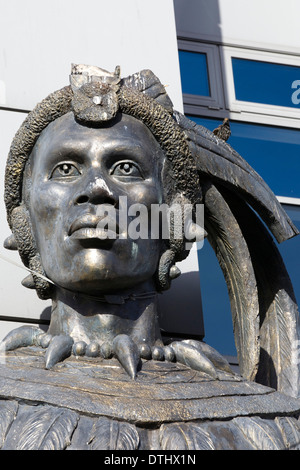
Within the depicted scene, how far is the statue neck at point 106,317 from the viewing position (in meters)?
3.97

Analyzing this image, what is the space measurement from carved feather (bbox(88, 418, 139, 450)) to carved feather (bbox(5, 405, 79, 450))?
71 mm

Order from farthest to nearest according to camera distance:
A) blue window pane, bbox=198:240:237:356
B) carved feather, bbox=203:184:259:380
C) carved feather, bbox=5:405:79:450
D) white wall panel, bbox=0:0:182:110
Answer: blue window pane, bbox=198:240:237:356 → white wall panel, bbox=0:0:182:110 → carved feather, bbox=203:184:259:380 → carved feather, bbox=5:405:79:450

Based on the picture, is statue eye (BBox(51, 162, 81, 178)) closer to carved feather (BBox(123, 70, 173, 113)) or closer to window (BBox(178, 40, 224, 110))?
carved feather (BBox(123, 70, 173, 113))

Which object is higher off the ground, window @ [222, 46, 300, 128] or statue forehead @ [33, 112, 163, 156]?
window @ [222, 46, 300, 128]

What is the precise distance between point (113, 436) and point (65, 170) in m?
1.06

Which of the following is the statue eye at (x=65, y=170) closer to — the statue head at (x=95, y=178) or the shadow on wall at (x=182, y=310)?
the statue head at (x=95, y=178)

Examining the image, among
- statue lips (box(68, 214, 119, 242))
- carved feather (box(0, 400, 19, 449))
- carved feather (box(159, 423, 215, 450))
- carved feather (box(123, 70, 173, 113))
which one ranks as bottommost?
carved feather (box(159, 423, 215, 450))

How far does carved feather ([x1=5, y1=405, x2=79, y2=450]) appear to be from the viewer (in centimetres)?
335

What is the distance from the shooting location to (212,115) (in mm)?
6078

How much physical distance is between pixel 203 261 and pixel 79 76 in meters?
1.66

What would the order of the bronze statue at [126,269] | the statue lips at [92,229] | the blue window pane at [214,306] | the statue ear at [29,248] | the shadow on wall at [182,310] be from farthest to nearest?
the blue window pane at [214,306]
the shadow on wall at [182,310]
the statue ear at [29,248]
the statue lips at [92,229]
the bronze statue at [126,269]

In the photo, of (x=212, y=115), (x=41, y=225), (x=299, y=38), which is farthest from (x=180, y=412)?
(x=299, y=38)

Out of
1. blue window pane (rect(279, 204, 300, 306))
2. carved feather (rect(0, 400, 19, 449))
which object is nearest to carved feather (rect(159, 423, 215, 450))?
carved feather (rect(0, 400, 19, 449))

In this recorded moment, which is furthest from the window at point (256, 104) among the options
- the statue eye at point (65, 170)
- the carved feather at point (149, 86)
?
the statue eye at point (65, 170)
